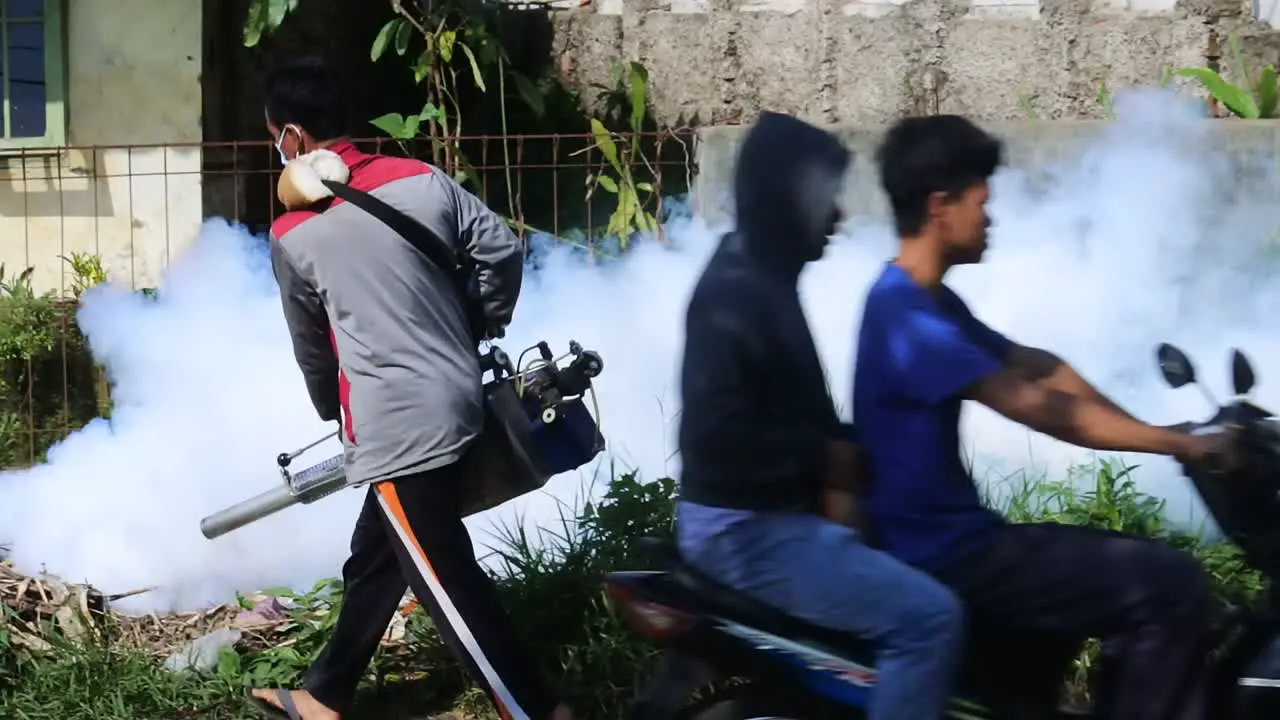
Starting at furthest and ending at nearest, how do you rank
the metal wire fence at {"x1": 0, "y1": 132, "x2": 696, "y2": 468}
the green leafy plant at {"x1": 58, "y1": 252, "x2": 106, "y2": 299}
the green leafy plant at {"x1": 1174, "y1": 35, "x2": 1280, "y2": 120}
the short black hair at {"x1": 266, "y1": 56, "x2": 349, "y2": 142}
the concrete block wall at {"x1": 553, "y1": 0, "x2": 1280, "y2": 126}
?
the concrete block wall at {"x1": 553, "y1": 0, "x2": 1280, "y2": 126} < the green leafy plant at {"x1": 58, "y1": 252, "x2": 106, "y2": 299} < the metal wire fence at {"x1": 0, "y1": 132, "x2": 696, "y2": 468} < the green leafy plant at {"x1": 1174, "y1": 35, "x2": 1280, "y2": 120} < the short black hair at {"x1": 266, "y1": 56, "x2": 349, "y2": 142}

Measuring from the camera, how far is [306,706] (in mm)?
4043

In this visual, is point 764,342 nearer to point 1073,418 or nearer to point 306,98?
point 1073,418

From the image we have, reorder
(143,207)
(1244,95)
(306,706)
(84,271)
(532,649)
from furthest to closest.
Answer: (143,207) → (84,271) → (1244,95) → (532,649) → (306,706)

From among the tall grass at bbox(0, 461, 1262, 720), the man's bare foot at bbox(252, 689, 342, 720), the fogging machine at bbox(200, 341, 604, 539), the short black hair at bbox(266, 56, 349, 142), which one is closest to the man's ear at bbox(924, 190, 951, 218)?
the fogging machine at bbox(200, 341, 604, 539)

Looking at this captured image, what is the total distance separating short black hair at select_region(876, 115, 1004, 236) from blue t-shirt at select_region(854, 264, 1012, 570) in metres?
0.14

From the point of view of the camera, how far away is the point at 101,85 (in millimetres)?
7809

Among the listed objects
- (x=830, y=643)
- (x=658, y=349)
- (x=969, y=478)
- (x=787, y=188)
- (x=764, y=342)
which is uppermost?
(x=787, y=188)

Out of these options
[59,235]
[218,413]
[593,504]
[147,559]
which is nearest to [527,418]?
[593,504]

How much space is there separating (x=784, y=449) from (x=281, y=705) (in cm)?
189

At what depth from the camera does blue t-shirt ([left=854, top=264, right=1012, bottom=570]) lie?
282 centimetres

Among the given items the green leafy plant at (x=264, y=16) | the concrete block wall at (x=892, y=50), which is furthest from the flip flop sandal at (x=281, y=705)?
the concrete block wall at (x=892, y=50)

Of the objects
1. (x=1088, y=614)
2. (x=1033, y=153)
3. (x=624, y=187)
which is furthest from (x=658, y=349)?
(x=1088, y=614)

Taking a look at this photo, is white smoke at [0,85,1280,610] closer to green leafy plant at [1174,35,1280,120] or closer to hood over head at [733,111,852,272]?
green leafy plant at [1174,35,1280,120]

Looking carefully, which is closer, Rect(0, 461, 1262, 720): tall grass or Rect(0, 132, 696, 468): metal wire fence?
Rect(0, 461, 1262, 720): tall grass
